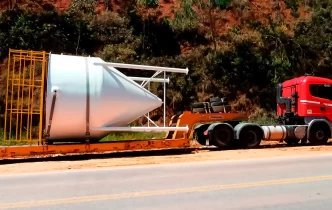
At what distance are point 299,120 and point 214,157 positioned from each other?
17.5 feet

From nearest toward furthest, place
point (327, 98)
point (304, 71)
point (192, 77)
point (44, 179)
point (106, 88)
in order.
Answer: point (44, 179), point (106, 88), point (327, 98), point (192, 77), point (304, 71)

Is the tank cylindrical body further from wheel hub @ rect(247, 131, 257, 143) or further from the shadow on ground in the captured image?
the shadow on ground

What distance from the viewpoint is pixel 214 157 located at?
42.6ft

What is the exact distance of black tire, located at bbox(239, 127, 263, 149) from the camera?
50.1ft

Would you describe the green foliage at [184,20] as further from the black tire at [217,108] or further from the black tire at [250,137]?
the black tire at [250,137]

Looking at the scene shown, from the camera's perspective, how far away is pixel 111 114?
1316 cm

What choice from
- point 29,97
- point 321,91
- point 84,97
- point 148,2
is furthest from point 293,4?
point 29,97

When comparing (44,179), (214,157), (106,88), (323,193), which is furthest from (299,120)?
(44,179)

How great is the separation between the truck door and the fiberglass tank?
7201mm

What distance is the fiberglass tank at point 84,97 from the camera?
12.4 m

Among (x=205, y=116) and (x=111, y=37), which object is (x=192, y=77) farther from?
(x=205, y=116)

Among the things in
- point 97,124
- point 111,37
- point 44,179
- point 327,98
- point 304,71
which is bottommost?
point 44,179

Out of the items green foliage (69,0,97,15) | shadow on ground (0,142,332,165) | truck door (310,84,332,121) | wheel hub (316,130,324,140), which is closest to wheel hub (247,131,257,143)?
shadow on ground (0,142,332,165)

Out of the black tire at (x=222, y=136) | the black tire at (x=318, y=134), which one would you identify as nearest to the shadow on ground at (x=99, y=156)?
the black tire at (x=222, y=136)
